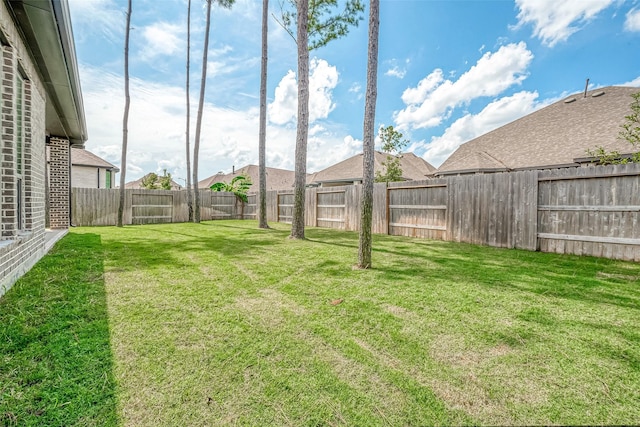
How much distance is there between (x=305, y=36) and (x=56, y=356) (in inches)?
322

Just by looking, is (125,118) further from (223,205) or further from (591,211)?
(591,211)

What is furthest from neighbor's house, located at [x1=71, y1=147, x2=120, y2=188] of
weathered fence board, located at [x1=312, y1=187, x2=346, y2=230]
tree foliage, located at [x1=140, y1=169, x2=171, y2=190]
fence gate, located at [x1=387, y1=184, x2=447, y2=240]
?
fence gate, located at [x1=387, y1=184, x2=447, y2=240]

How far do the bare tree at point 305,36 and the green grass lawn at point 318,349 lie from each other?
433 centimetres

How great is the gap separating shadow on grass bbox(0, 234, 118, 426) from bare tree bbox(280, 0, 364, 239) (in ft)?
17.5

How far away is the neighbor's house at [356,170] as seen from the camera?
21.1 metres

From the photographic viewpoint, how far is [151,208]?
46.2 ft

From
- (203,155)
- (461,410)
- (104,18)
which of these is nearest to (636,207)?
(461,410)

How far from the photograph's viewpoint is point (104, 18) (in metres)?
8.84

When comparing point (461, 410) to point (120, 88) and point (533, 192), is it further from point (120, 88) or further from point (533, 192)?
point (120, 88)

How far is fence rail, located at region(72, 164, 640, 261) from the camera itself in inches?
202

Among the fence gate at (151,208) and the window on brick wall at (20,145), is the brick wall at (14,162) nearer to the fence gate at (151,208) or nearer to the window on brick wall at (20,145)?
the window on brick wall at (20,145)

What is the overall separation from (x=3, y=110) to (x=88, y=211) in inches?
435

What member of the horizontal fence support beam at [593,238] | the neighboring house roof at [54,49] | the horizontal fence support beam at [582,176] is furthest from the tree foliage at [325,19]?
the horizontal fence support beam at [593,238]

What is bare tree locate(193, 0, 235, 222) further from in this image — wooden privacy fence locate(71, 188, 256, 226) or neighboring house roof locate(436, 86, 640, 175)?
neighboring house roof locate(436, 86, 640, 175)
